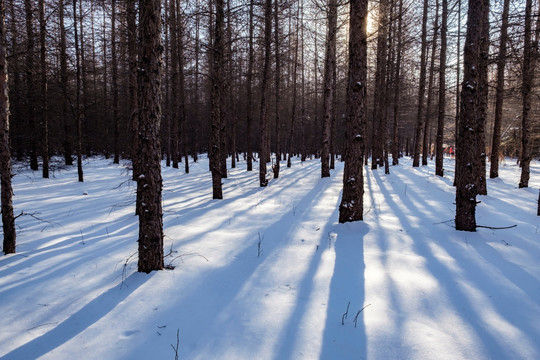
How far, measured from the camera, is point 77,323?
9.32 feet

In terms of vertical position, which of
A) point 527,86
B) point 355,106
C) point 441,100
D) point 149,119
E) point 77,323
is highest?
point 441,100

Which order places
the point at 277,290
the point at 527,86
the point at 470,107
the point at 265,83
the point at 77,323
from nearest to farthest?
the point at 77,323 < the point at 277,290 < the point at 470,107 < the point at 527,86 < the point at 265,83

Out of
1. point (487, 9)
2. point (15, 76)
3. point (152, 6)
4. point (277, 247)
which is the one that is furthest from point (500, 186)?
point (15, 76)

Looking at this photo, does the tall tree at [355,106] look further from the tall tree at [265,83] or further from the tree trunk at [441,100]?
the tree trunk at [441,100]

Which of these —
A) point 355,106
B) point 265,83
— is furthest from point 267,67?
point 355,106

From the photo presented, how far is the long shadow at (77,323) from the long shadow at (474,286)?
12.1ft

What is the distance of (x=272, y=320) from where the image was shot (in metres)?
2.92

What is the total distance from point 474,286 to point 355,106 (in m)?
3.71

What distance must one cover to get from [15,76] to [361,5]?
69.4 feet

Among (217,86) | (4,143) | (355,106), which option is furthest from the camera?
(217,86)

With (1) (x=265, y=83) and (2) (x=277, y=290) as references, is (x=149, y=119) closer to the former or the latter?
(2) (x=277, y=290)

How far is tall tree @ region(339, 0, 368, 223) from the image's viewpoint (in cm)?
561

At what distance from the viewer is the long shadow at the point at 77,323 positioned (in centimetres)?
245

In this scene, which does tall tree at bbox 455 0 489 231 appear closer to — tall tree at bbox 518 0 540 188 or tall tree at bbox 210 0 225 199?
tall tree at bbox 210 0 225 199
